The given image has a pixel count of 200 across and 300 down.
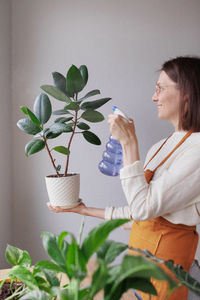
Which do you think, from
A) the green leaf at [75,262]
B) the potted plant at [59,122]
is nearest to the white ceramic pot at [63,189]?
the potted plant at [59,122]

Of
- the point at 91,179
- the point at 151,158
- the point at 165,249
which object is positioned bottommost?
the point at 165,249

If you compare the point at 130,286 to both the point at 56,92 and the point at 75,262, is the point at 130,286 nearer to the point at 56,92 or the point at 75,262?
the point at 75,262

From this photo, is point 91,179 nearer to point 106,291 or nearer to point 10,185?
point 10,185

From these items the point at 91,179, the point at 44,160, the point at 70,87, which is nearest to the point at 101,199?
the point at 91,179

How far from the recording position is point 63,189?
125 centimetres

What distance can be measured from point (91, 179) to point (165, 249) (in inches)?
31.6

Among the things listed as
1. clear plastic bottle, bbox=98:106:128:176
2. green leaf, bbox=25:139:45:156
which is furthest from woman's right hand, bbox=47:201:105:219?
green leaf, bbox=25:139:45:156

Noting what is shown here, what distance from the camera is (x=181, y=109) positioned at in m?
1.26

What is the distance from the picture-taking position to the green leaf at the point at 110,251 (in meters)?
0.56

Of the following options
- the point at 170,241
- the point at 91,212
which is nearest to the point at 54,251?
the point at 170,241

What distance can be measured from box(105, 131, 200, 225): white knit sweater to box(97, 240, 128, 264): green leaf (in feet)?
1.80

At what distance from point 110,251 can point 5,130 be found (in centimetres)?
148

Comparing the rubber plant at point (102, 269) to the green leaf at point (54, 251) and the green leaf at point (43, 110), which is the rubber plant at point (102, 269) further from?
the green leaf at point (43, 110)

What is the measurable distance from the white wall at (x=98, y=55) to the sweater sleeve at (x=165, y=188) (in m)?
0.74
